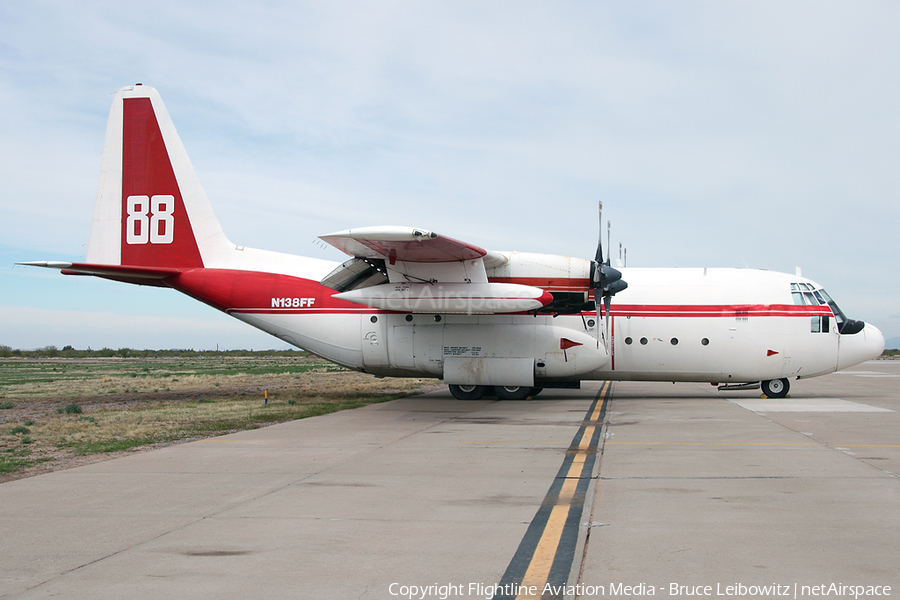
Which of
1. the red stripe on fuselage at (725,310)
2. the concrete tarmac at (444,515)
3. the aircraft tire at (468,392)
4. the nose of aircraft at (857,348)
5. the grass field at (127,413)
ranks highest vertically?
the red stripe on fuselage at (725,310)

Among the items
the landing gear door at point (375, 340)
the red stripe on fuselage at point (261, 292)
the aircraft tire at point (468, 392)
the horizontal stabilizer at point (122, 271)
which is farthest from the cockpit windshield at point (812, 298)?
the horizontal stabilizer at point (122, 271)

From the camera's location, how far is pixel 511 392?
20516 millimetres

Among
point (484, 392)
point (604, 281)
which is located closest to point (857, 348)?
point (604, 281)

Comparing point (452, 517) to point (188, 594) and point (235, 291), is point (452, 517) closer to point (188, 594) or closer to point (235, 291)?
point (188, 594)

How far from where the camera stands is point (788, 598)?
14.5 ft

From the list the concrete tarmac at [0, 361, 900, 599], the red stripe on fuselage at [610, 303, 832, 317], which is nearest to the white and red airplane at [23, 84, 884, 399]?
the red stripe on fuselage at [610, 303, 832, 317]

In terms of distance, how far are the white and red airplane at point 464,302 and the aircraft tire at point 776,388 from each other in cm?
4

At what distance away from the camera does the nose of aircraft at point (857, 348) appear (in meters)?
19.9

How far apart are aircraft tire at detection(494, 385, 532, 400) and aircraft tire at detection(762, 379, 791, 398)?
726cm

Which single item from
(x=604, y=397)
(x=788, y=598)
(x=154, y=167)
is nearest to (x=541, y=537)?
(x=788, y=598)

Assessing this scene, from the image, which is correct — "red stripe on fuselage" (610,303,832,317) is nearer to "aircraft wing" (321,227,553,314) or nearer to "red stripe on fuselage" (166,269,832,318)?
"aircraft wing" (321,227,553,314)

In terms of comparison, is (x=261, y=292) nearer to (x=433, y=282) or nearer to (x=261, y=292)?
(x=261, y=292)

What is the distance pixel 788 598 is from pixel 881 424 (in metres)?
11.5

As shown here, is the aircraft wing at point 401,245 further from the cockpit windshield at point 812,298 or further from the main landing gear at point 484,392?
the cockpit windshield at point 812,298
